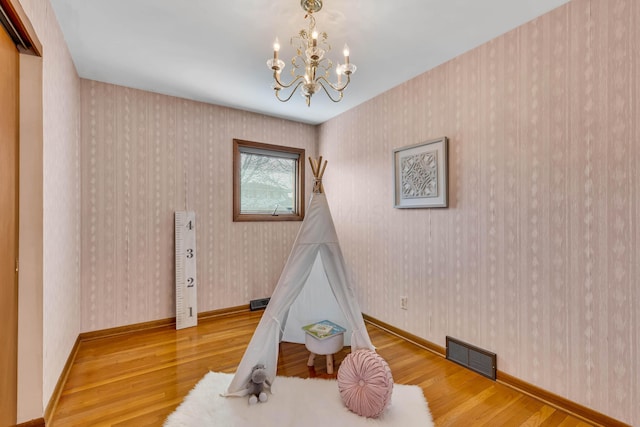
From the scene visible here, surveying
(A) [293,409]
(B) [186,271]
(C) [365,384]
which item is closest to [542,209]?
(C) [365,384]

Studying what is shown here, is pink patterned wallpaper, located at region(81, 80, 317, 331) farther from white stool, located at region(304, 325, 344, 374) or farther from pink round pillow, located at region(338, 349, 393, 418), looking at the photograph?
pink round pillow, located at region(338, 349, 393, 418)

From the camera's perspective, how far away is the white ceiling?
1929 mm

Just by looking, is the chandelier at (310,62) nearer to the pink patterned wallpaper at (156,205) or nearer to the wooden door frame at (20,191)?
the wooden door frame at (20,191)

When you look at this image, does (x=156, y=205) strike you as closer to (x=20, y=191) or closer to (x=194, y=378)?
(x=20, y=191)

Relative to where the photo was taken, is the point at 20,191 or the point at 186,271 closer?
the point at 20,191

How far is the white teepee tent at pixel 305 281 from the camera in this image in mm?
2162

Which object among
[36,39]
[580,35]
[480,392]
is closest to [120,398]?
[36,39]

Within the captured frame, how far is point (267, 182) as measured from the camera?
4109 millimetres

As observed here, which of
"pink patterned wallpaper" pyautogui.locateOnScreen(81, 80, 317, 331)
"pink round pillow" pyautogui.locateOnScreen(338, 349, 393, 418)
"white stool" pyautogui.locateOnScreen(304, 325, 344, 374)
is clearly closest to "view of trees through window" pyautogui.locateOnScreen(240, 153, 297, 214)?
"pink patterned wallpaper" pyautogui.locateOnScreen(81, 80, 317, 331)

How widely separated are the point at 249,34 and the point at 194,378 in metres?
2.53

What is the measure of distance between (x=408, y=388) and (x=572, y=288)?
1.22m

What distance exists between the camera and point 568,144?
1.91 metres

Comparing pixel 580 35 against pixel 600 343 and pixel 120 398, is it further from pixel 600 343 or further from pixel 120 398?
pixel 120 398

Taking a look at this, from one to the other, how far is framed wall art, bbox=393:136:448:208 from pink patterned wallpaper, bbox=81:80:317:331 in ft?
5.79
